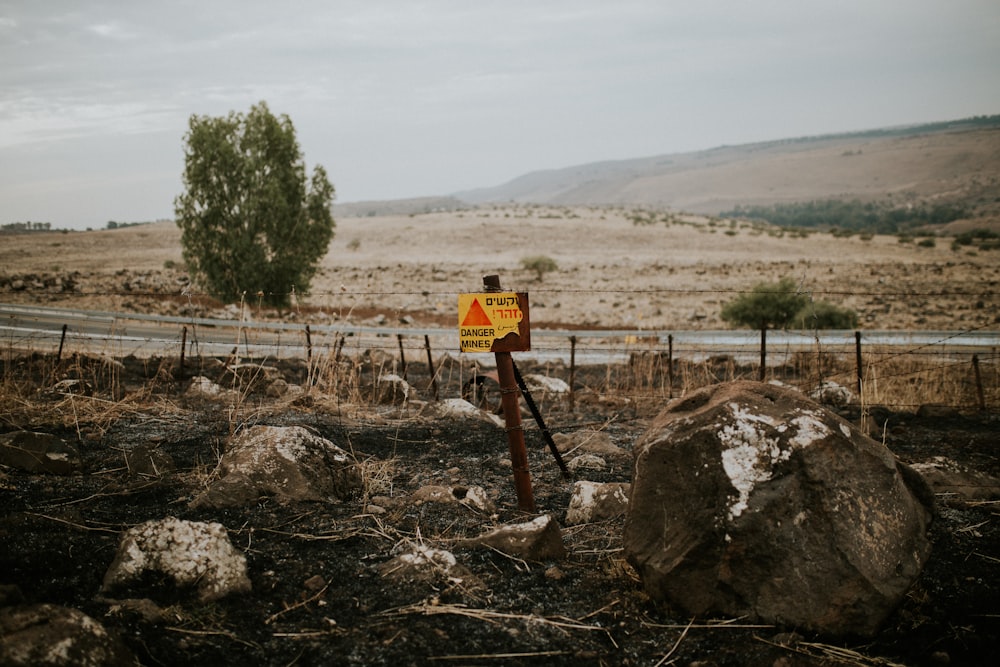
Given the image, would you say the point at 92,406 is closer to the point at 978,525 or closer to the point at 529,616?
the point at 529,616

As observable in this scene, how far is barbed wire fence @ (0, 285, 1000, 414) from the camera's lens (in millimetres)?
9703

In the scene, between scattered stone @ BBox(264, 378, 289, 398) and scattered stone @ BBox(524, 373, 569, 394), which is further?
scattered stone @ BBox(524, 373, 569, 394)

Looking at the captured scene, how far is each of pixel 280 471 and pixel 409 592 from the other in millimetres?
1906

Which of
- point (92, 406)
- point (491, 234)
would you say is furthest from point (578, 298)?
point (491, 234)

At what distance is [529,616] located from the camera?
3.89 m

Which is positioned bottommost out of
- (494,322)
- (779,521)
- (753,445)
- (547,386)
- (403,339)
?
(403,339)

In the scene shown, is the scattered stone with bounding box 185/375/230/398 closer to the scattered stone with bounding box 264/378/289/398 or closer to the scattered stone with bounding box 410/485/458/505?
the scattered stone with bounding box 264/378/289/398

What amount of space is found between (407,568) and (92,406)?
5395 mm

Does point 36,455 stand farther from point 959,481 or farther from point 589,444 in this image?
point 959,481

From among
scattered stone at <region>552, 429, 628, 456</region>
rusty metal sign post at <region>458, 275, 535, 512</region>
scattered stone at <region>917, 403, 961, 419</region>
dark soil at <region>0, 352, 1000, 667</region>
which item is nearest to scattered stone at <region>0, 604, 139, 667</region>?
dark soil at <region>0, 352, 1000, 667</region>

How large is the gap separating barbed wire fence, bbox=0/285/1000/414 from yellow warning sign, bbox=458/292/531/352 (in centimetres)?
225

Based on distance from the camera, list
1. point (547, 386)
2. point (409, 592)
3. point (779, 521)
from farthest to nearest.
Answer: point (547, 386)
point (409, 592)
point (779, 521)

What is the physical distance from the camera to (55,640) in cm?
294

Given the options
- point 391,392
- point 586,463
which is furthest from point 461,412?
point 586,463
